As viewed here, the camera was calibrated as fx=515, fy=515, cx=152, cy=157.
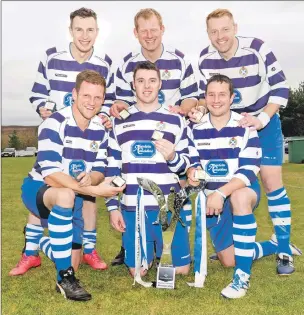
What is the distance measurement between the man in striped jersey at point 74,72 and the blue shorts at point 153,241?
1.63 feet

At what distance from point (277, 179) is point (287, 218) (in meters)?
0.38

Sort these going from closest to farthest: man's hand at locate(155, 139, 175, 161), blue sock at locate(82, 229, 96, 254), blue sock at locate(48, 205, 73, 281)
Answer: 1. blue sock at locate(48, 205, 73, 281)
2. man's hand at locate(155, 139, 175, 161)
3. blue sock at locate(82, 229, 96, 254)

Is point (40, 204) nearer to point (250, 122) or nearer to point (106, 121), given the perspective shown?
point (106, 121)

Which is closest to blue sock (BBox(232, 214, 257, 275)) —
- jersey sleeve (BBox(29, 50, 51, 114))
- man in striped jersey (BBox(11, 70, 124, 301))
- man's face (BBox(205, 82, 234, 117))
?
man's face (BBox(205, 82, 234, 117))

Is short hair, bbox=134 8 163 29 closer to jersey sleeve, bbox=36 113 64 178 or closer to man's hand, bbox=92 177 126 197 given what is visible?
jersey sleeve, bbox=36 113 64 178

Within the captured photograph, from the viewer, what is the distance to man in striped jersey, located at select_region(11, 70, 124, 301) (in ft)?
13.0

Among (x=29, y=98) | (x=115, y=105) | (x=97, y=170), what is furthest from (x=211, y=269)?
(x=29, y=98)

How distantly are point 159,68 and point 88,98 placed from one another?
93cm

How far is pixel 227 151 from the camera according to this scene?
435 centimetres

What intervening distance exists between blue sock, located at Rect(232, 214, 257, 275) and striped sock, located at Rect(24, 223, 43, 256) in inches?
71.3

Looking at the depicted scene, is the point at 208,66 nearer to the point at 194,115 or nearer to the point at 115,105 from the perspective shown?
the point at 194,115

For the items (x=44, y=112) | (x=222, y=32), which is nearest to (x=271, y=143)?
(x=222, y=32)

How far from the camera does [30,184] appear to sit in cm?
446

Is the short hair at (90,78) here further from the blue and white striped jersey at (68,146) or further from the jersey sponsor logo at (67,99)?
the jersey sponsor logo at (67,99)
